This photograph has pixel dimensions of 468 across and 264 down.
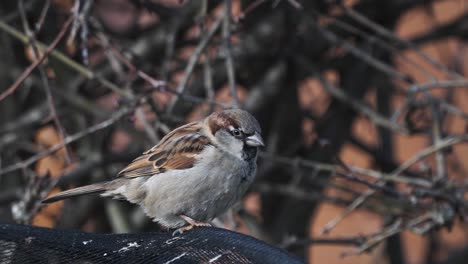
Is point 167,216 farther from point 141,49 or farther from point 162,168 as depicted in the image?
point 141,49

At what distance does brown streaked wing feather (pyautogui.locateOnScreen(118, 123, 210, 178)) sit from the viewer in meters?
3.16

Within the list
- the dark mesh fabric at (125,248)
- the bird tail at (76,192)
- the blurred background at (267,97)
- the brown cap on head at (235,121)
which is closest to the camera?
the dark mesh fabric at (125,248)

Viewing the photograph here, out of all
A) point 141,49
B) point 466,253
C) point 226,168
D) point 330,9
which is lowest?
point 466,253

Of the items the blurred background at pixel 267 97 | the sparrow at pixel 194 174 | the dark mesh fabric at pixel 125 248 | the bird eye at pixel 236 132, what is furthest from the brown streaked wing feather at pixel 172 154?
the dark mesh fabric at pixel 125 248

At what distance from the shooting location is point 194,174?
304cm

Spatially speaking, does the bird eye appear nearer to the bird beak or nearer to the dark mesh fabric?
the bird beak

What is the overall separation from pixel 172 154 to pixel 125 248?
3.28 ft

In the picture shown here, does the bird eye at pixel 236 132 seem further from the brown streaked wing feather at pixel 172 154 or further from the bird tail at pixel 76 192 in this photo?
the bird tail at pixel 76 192

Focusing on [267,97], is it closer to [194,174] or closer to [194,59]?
[194,59]

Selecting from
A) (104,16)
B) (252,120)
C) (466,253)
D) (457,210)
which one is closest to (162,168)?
(252,120)

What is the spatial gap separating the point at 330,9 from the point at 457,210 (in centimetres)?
128

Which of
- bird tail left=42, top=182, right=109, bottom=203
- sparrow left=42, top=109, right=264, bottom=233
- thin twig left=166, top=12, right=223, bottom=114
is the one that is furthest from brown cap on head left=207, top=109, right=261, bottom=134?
bird tail left=42, top=182, right=109, bottom=203

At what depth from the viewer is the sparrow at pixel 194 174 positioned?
299 centimetres

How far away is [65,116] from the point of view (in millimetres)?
4367
